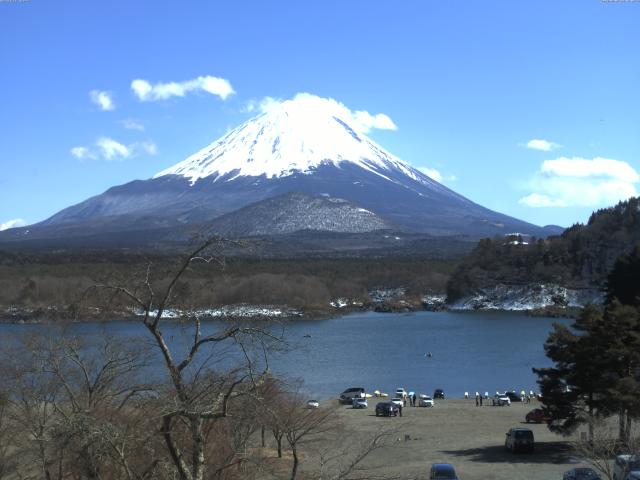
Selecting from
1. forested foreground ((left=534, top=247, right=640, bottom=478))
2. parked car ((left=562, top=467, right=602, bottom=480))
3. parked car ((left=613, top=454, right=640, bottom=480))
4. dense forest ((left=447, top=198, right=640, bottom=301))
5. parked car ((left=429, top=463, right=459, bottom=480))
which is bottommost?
parked car ((left=429, top=463, right=459, bottom=480))

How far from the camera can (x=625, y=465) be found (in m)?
9.47

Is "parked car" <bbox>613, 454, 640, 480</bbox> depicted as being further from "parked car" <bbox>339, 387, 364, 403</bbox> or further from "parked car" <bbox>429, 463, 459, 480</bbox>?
"parked car" <bbox>339, 387, 364, 403</bbox>

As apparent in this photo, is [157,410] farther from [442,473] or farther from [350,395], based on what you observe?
[350,395]

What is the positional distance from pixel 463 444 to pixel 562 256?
191 ft

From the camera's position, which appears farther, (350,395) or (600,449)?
(350,395)

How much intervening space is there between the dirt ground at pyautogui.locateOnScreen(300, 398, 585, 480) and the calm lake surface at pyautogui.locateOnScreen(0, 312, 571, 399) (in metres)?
3.08

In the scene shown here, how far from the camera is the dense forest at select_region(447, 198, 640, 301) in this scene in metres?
66.2

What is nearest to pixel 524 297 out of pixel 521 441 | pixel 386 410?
pixel 386 410

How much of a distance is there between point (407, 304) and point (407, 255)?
1541 inches

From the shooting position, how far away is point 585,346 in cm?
1384

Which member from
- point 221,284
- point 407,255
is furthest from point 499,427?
point 407,255

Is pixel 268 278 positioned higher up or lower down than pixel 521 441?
higher up

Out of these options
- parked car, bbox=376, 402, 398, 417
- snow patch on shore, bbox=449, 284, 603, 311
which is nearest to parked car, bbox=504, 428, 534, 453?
parked car, bbox=376, 402, 398, 417

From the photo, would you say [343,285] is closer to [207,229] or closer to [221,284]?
[221,284]
